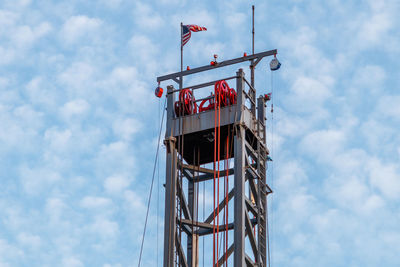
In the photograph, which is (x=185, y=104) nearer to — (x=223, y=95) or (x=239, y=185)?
(x=223, y=95)

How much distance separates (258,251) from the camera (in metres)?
41.8

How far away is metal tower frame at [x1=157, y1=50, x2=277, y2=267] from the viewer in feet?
137

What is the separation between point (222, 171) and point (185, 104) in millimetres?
3118

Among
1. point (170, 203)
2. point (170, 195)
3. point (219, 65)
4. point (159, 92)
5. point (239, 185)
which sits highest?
point (219, 65)

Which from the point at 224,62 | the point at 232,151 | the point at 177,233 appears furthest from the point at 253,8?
the point at 177,233

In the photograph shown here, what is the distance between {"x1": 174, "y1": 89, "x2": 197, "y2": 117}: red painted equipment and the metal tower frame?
0.29 m

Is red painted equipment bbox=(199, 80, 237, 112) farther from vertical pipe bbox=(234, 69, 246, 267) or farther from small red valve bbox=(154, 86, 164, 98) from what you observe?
small red valve bbox=(154, 86, 164, 98)

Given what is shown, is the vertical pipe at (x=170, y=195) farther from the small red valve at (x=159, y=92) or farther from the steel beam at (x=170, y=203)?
→ the small red valve at (x=159, y=92)

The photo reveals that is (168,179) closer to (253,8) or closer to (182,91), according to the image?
(182,91)

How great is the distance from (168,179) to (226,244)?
355cm

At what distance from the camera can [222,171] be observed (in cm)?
4412

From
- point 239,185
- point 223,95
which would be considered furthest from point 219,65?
point 239,185

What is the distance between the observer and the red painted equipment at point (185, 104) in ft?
144

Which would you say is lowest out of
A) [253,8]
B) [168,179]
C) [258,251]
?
[258,251]
